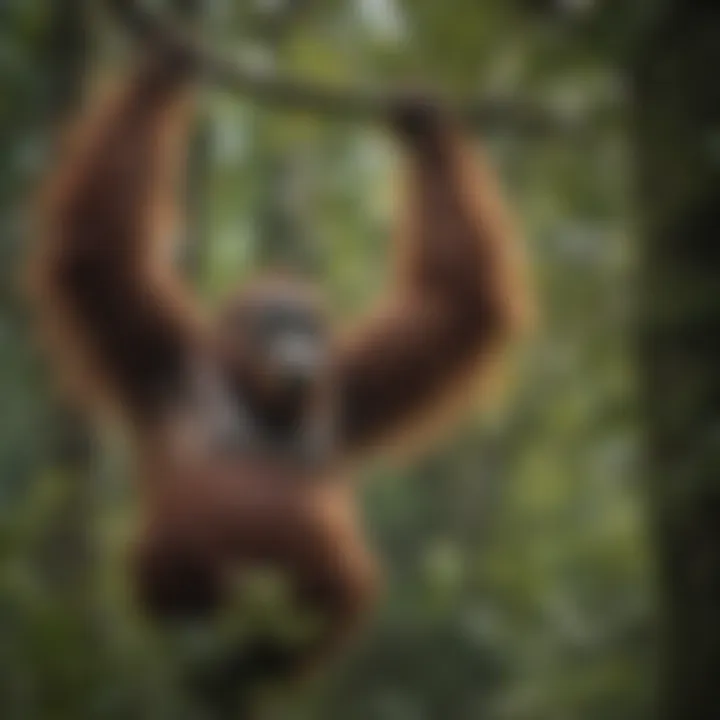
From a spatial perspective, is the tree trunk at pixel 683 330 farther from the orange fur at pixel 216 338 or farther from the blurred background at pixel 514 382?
the orange fur at pixel 216 338

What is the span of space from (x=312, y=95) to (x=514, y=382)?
0.27 m

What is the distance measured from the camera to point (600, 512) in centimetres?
159

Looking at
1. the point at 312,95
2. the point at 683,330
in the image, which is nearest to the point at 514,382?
the point at 683,330

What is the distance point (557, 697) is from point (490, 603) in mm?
85

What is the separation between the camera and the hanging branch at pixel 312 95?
5.34ft

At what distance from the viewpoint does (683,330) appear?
63.5 inches

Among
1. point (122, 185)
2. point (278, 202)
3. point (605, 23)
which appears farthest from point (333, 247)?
point (605, 23)

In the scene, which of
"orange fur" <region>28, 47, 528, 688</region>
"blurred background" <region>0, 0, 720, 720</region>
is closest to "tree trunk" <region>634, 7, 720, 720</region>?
"blurred background" <region>0, 0, 720, 720</region>

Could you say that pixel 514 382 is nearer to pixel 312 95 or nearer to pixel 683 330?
pixel 683 330

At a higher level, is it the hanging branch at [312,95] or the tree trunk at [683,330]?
the hanging branch at [312,95]

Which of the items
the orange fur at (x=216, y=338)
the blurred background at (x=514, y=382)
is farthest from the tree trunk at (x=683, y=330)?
the orange fur at (x=216, y=338)

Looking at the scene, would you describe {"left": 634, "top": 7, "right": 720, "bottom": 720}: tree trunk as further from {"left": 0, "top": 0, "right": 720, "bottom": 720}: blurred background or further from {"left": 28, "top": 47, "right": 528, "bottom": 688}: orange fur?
{"left": 28, "top": 47, "right": 528, "bottom": 688}: orange fur

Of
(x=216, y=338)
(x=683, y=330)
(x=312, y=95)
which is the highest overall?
(x=312, y=95)

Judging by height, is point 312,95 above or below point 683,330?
above
